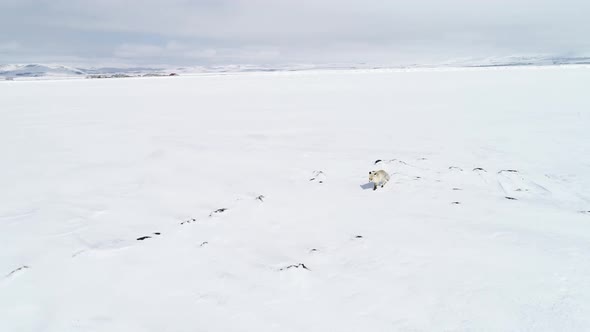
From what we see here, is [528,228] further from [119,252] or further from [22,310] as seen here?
[22,310]

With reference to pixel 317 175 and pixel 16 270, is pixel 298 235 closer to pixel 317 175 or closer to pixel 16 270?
pixel 317 175

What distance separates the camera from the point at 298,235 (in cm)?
437

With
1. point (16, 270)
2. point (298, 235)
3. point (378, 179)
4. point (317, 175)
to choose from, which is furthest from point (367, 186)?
point (16, 270)

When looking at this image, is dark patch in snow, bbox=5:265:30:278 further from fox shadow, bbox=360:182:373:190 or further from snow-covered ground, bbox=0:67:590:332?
fox shadow, bbox=360:182:373:190

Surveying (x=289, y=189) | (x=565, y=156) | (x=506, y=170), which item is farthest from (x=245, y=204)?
(x=565, y=156)

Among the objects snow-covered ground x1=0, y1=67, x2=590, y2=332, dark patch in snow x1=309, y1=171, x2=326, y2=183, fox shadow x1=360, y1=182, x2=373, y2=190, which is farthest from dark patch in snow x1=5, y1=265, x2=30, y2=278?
fox shadow x1=360, y1=182, x2=373, y2=190

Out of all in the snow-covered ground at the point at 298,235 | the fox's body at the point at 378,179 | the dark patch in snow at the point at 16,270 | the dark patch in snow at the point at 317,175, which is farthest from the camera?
the dark patch in snow at the point at 317,175

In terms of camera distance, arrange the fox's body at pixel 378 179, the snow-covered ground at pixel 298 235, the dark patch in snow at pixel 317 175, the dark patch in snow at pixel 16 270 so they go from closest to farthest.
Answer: the snow-covered ground at pixel 298 235
the dark patch in snow at pixel 16 270
the fox's body at pixel 378 179
the dark patch in snow at pixel 317 175

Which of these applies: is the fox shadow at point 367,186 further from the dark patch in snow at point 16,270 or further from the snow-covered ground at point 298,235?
the dark patch in snow at point 16,270

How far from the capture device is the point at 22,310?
3115 millimetres

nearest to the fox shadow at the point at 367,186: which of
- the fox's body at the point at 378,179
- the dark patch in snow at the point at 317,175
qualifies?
the fox's body at the point at 378,179

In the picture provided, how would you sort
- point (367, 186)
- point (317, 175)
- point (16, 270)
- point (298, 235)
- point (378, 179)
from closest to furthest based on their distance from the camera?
1. point (16, 270)
2. point (298, 235)
3. point (378, 179)
4. point (367, 186)
5. point (317, 175)

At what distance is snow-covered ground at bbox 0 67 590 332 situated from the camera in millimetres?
2996

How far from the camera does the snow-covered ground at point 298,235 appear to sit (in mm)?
2996
